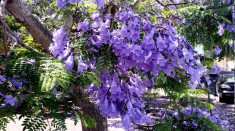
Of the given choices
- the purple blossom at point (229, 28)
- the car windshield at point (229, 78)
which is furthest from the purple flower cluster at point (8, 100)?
the car windshield at point (229, 78)

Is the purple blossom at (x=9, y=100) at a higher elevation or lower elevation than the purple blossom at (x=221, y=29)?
lower

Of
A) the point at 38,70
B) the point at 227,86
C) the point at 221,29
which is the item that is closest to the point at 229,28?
the point at 221,29

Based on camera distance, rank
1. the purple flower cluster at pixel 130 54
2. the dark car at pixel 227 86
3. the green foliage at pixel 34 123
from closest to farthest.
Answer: the green foliage at pixel 34 123 < the purple flower cluster at pixel 130 54 < the dark car at pixel 227 86

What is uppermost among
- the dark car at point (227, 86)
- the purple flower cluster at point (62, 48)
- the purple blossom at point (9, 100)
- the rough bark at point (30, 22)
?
the rough bark at point (30, 22)

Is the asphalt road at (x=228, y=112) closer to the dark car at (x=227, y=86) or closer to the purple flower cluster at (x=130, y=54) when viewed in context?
the dark car at (x=227, y=86)

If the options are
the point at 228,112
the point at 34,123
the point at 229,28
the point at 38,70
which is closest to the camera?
the point at 38,70

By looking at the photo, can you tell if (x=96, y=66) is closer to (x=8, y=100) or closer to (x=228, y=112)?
(x=8, y=100)

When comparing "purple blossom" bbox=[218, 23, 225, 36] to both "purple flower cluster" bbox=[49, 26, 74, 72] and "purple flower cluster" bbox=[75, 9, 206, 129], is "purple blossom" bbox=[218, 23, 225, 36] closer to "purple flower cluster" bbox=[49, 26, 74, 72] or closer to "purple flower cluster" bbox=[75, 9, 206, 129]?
"purple flower cluster" bbox=[75, 9, 206, 129]

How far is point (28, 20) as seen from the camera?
2176mm

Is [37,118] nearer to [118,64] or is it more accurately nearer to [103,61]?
[103,61]

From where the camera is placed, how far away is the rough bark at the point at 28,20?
2.10 m

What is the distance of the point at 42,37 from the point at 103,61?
1.23 meters

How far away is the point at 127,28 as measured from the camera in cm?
131

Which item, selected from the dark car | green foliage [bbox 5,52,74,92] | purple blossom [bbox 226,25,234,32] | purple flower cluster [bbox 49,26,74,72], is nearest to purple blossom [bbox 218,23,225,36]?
purple blossom [bbox 226,25,234,32]
